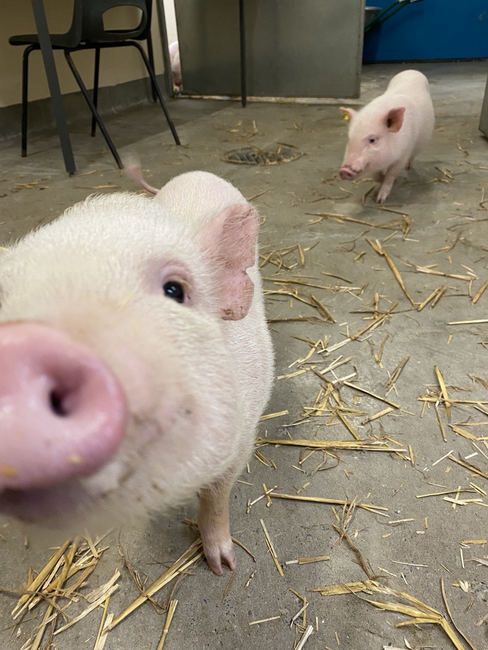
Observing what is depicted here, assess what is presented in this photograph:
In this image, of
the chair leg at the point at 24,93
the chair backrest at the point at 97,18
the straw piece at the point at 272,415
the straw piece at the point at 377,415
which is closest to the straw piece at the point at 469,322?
the straw piece at the point at 377,415

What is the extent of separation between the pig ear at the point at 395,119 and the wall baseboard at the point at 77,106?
3.56 meters

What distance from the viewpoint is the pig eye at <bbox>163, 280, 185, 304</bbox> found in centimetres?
72

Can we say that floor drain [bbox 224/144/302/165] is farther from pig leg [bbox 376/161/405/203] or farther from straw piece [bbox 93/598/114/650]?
straw piece [bbox 93/598/114/650]

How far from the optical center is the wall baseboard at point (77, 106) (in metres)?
4.41

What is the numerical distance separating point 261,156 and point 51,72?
1.67 meters

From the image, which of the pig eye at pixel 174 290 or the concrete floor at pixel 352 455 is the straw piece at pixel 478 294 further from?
the pig eye at pixel 174 290

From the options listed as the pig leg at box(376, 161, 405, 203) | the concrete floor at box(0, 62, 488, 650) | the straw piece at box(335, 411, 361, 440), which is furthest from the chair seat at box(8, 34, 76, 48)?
the straw piece at box(335, 411, 361, 440)

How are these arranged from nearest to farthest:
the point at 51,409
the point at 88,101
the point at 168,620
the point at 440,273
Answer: the point at 51,409, the point at 168,620, the point at 440,273, the point at 88,101

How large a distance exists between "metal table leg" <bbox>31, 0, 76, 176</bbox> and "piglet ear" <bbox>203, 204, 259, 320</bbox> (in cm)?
286

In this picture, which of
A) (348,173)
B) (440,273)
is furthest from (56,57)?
(440,273)

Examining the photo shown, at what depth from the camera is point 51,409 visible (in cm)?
39

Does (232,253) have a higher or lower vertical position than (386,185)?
higher

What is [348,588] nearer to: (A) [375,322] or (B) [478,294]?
(A) [375,322]

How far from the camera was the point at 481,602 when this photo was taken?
989 millimetres
